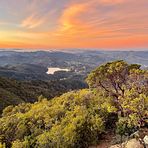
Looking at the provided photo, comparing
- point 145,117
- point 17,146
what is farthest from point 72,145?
point 145,117

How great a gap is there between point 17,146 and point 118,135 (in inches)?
613

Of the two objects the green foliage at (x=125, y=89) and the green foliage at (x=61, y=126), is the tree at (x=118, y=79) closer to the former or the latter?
the green foliage at (x=125, y=89)

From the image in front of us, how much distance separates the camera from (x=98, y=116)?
4269cm

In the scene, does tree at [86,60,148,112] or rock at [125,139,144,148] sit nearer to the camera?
rock at [125,139,144,148]

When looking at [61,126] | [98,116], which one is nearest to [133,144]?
[98,116]

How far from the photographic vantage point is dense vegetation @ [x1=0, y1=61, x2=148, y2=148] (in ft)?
121

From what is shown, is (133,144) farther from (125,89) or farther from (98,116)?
(125,89)

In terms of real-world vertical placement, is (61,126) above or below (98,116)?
below

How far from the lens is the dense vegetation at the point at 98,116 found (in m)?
36.9

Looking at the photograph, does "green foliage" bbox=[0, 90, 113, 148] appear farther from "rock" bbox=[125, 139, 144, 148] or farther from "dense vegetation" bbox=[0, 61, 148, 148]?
"rock" bbox=[125, 139, 144, 148]

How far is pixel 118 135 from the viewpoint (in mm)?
36875

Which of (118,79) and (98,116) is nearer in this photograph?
(98,116)

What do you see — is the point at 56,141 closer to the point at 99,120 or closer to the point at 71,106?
the point at 99,120

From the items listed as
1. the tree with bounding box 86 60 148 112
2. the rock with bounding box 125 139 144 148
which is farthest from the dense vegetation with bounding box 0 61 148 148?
the rock with bounding box 125 139 144 148
